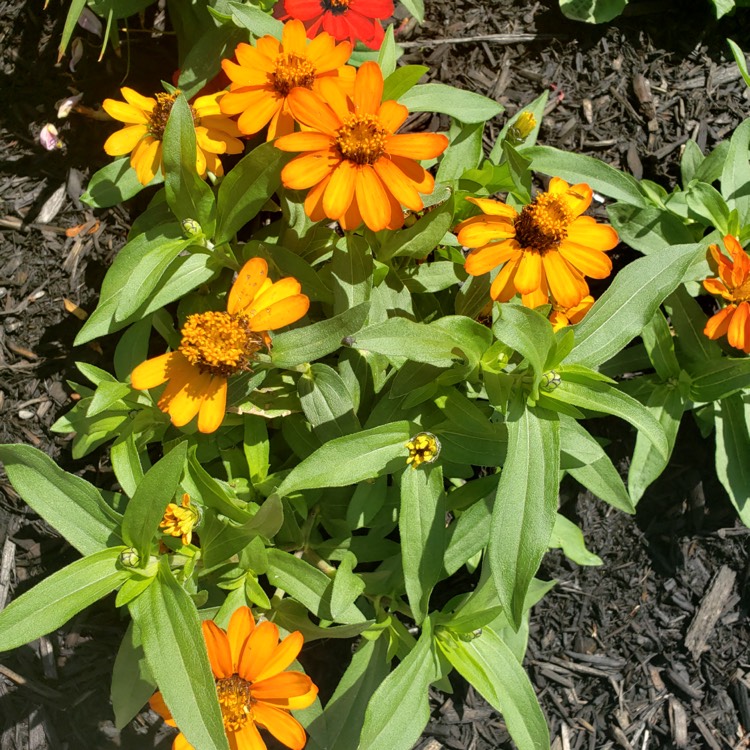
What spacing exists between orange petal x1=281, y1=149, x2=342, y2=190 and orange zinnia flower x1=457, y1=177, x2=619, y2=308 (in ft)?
1.15

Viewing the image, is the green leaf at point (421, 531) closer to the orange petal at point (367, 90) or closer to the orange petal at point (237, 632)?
the orange petal at point (237, 632)

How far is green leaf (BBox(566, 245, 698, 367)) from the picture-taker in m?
1.65

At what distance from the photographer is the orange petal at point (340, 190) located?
156 cm

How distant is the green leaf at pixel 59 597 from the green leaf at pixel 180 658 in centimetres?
9

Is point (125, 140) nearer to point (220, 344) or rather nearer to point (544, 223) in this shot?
point (220, 344)

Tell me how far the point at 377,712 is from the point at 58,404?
164 cm

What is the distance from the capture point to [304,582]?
72.1 inches

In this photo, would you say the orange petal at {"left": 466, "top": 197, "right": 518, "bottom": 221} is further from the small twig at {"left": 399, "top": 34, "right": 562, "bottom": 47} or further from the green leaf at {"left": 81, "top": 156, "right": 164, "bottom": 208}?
the small twig at {"left": 399, "top": 34, "right": 562, "bottom": 47}

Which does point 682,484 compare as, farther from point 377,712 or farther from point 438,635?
point 377,712

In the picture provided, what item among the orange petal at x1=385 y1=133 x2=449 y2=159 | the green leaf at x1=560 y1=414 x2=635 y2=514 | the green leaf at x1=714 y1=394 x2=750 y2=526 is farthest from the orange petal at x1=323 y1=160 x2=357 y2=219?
the green leaf at x1=714 y1=394 x2=750 y2=526

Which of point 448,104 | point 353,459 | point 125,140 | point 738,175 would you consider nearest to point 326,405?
point 353,459

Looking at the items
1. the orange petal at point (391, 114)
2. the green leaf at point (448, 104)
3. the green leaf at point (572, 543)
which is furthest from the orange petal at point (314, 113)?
the green leaf at point (572, 543)

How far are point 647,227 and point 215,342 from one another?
5.12 feet

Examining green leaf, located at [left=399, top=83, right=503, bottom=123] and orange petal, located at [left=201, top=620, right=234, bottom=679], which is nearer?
orange petal, located at [left=201, top=620, right=234, bottom=679]
